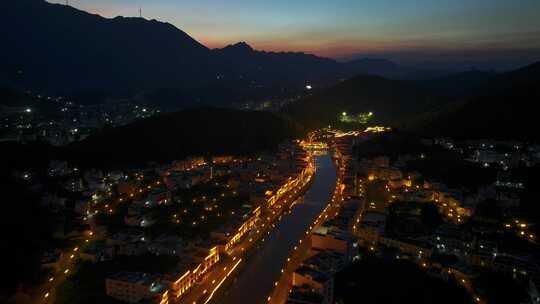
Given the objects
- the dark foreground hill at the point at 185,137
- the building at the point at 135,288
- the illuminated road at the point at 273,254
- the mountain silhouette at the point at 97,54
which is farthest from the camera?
the mountain silhouette at the point at 97,54

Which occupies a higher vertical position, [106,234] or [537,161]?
[537,161]

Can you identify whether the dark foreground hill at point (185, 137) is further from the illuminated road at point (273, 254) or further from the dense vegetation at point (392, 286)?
the dense vegetation at point (392, 286)

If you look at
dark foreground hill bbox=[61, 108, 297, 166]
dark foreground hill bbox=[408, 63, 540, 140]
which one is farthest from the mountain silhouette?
dark foreground hill bbox=[408, 63, 540, 140]

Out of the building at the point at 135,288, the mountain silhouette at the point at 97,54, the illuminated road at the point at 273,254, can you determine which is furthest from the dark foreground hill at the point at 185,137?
the mountain silhouette at the point at 97,54

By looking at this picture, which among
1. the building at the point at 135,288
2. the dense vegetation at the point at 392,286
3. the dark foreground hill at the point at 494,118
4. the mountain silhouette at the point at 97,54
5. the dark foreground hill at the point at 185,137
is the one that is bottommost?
the building at the point at 135,288

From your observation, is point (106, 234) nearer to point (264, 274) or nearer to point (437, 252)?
point (264, 274)

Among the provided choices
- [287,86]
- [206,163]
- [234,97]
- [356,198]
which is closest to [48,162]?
[206,163]

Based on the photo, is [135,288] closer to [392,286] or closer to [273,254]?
[273,254]

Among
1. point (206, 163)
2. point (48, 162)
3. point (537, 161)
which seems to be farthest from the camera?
point (206, 163)
